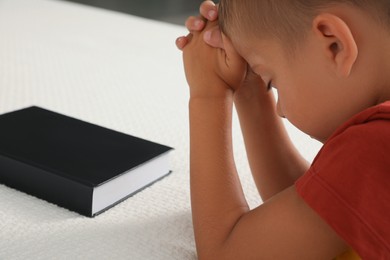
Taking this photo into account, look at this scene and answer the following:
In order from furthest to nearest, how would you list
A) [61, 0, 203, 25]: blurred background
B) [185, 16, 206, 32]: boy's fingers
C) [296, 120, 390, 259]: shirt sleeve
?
[61, 0, 203, 25]: blurred background → [185, 16, 206, 32]: boy's fingers → [296, 120, 390, 259]: shirt sleeve

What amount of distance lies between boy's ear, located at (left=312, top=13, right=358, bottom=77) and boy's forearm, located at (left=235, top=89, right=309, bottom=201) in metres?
0.28

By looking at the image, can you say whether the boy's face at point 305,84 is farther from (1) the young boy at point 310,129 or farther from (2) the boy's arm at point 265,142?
(2) the boy's arm at point 265,142

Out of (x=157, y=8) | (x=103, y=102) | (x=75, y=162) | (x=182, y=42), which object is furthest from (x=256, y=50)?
(x=157, y=8)

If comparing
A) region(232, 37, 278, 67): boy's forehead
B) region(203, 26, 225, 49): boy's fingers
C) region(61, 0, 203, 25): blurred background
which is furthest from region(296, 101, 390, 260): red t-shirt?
region(61, 0, 203, 25): blurred background

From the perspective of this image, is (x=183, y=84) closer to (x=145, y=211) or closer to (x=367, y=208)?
(x=145, y=211)

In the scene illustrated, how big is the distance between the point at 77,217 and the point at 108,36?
3.69 feet

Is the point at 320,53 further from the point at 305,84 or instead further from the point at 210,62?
the point at 210,62

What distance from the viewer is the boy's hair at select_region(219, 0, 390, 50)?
0.58 meters

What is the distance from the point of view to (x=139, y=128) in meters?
1.07

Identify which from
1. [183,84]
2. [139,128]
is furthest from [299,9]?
[183,84]

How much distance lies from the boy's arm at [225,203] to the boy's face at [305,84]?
0.07 meters

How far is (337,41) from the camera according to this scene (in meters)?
0.59

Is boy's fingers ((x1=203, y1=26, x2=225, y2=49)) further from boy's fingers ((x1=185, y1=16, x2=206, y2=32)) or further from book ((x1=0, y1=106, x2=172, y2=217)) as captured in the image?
book ((x1=0, y1=106, x2=172, y2=217))

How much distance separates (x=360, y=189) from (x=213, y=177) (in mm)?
174
